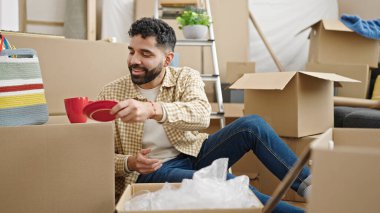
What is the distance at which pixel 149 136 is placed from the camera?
1.43 m

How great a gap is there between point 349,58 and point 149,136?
67.0 inches

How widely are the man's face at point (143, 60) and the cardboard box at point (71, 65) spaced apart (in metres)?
0.35

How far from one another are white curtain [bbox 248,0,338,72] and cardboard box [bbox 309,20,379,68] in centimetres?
87

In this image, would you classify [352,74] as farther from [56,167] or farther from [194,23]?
[56,167]

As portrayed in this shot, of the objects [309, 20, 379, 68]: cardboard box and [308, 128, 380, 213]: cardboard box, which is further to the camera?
[309, 20, 379, 68]: cardboard box

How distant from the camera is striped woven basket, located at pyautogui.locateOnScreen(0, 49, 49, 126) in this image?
110cm

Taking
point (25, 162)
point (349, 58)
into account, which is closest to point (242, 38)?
point (349, 58)

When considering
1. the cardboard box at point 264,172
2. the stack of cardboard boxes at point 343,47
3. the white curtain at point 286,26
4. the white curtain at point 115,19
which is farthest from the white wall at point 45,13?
the cardboard box at point 264,172

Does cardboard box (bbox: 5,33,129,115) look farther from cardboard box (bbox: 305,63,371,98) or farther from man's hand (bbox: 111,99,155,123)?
cardboard box (bbox: 305,63,371,98)

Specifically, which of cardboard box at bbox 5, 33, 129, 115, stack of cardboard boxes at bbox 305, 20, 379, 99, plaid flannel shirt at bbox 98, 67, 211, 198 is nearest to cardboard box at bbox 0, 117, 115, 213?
plaid flannel shirt at bbox 98, 67, 211, 198

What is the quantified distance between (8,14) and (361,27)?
197 centimetres

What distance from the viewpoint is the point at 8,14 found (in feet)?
6.69

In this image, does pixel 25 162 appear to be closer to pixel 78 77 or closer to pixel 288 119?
pixel 78 77

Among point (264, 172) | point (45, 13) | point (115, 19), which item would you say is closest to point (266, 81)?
point (264, 172)
